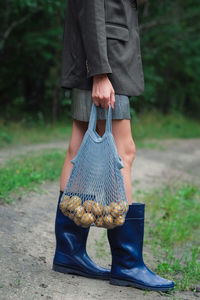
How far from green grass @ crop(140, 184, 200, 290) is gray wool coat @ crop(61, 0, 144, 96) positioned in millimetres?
1186

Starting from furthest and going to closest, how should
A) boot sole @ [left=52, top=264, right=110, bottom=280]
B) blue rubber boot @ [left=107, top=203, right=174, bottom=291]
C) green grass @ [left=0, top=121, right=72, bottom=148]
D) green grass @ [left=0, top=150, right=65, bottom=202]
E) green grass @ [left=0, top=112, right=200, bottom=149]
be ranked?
green grass @ [left=0, top=112, right=200, bottom=149] < green grass @ [left=0, top=121, right=72, bottom=148] < green grass @ [left=0, top=150, right=65, bottom=202] < boot sole @ [left=52, top=264, right=110, bottom=280] < blue rubber boot @ [left=107, top=203, right=174, bottom=291]

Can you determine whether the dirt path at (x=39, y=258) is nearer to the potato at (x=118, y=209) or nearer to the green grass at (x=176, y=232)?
the green grass at (x=176, y=232)

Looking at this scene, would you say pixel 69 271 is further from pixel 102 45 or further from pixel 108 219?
pixel 102 45

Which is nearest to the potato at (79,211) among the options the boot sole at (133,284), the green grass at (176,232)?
the boot sole at (133,284)

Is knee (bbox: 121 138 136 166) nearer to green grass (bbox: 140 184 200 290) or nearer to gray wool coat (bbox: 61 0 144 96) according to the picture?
gray wool coat (bbox: 61 0 144 96)

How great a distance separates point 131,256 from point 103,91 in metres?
0.88

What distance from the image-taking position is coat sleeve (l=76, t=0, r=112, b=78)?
1997 mm

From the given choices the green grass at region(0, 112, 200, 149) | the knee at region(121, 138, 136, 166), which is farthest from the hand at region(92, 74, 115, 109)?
the green grass at region(0, 112, 200, 149)

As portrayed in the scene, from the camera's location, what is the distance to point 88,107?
2154 mm

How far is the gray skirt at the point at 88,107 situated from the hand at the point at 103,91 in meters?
0.05

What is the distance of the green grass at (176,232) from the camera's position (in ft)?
8.60

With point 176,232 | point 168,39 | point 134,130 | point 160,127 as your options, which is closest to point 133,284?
point 176,232

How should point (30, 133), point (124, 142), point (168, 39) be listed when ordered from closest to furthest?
point (124, 142)
point (30, 133)
point (168, 39)

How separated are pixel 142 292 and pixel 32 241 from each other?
2.77ft
